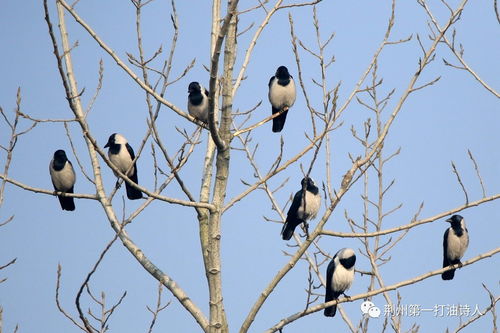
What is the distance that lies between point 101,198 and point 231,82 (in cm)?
129

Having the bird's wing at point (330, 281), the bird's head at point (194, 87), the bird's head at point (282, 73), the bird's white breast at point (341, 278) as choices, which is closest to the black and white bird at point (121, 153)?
the bird's head at point (194, 87)

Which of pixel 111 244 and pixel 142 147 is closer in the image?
pixel 111 244

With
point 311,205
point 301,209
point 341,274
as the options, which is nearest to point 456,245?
point 341,274

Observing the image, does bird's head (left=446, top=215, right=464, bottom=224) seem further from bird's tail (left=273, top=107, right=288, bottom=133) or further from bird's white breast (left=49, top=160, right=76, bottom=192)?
bird's white breast (left=49, top=160, right=76, bottom=192)

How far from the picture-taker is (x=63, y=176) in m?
9.15

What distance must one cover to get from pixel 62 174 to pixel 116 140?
108 cm

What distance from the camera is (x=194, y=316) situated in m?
4.33

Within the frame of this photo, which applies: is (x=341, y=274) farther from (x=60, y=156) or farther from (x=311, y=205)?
(x=60, y=156)

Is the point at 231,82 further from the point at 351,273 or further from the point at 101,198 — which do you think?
the point at 351,273

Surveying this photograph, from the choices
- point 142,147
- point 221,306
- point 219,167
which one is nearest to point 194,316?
point 221,306

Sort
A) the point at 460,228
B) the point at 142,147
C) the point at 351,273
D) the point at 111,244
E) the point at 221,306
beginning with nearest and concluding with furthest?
the point at 111,244 < the point at 221,306 < the point at 142,147 < the point at 351,273 < the point at 460,228

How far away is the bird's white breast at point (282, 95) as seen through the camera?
27.9 ft

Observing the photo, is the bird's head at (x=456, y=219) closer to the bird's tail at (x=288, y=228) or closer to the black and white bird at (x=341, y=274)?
the black and white bird at (x=341, y=274)

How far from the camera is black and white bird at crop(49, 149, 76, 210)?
912 cm
